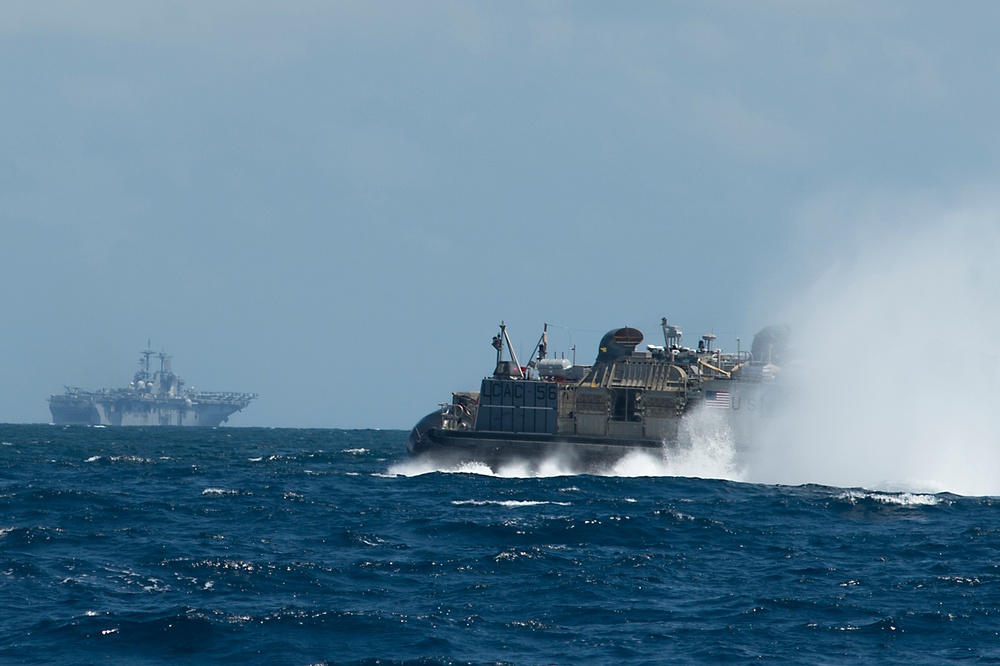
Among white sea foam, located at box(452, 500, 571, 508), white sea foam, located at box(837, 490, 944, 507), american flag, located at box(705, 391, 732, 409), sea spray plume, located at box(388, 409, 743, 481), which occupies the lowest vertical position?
white sea foam, located at box(452, 500, 571, 508)

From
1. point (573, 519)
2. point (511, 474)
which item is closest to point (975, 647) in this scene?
point (573, 519)

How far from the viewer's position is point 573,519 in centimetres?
3653

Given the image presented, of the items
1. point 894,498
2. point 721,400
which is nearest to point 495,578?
point 894,498

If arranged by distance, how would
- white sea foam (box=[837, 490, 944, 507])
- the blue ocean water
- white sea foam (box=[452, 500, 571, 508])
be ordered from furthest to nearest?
white sea foam (box=[837, 490, 944, 507]), white sea foam (box=[452, 500, 571, 508]), the blue ocean water

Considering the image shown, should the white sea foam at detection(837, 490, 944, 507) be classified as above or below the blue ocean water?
above

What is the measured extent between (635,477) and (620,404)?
566cm

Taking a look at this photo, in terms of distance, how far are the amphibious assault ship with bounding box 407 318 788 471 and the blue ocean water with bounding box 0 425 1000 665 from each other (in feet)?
44.3

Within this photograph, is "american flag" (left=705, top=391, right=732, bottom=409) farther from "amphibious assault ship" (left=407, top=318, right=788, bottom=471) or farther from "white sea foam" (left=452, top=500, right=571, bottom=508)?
"white sea foam" (left=452, top=500, right=571, bottom=508)

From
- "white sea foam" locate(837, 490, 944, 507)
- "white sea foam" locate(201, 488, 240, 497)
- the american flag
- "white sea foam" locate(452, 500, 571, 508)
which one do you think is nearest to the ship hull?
the american flag

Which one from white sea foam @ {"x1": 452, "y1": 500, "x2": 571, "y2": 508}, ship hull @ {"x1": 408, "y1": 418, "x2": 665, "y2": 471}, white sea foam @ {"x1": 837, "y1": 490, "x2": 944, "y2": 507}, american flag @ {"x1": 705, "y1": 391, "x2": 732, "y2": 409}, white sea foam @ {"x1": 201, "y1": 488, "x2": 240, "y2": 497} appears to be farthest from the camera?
ship hull @ {"x1": 408, "y1": 418, "x2": 665, "y2": 471}

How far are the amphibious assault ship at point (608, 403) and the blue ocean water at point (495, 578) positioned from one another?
1350 cm

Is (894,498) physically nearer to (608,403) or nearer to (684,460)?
(684,460)

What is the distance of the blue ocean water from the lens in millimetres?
21062

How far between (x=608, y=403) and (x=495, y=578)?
3509 centimetres
